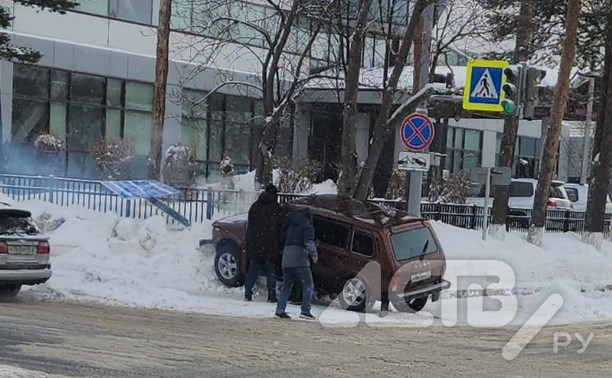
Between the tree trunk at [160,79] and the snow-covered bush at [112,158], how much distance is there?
16.5ft

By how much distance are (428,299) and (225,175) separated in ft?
60.2

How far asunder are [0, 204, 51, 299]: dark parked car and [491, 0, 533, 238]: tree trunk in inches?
449

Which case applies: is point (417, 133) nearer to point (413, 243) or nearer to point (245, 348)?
point (413, 243)

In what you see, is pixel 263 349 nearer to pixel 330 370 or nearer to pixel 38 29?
pixel 330 370

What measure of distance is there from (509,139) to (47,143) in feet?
48.5

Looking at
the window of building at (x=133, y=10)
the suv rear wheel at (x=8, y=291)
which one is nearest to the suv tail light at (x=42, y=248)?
the suv rear wheel at (x=8, y=291)

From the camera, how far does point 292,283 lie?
12.9 meters

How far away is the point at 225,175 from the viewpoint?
32.6 meters

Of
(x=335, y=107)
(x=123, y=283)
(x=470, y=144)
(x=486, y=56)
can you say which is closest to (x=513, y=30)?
(x=486, y=56)

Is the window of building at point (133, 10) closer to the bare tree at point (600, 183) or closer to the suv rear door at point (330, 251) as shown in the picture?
the bare tree at point (600, 183)

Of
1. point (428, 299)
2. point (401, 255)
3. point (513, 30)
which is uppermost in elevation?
point (513, 30)

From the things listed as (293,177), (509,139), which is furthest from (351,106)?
(293,177)

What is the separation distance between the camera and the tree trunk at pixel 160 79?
20484 millimetres

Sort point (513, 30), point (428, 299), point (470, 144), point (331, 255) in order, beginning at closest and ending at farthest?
1. point (331, 255)
2. point (428, 299)
3. point (513, 30)
4. point (470, 144)
